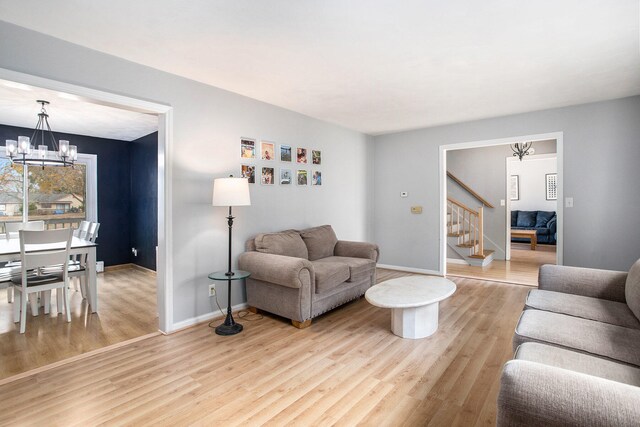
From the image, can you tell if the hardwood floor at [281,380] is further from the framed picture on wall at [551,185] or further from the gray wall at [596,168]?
the framed picture on wall at [551,185]

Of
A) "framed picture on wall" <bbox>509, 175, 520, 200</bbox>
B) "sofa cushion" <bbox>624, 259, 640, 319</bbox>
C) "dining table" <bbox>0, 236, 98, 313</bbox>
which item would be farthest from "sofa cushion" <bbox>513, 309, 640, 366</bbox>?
"framed picture on wall" <bbox>509, 175, 520, 200</bbox>

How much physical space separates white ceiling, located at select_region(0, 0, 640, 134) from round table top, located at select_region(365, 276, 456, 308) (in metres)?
2.01

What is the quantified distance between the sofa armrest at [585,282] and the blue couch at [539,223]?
639 cm

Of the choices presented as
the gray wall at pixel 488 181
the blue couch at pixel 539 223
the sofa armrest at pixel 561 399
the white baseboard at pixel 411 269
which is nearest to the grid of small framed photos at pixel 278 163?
the white baseboard at pixel 411 269

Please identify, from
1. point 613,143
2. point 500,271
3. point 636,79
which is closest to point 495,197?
point 500,271

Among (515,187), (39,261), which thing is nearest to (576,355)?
(39,261)

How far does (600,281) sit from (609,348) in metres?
1.02

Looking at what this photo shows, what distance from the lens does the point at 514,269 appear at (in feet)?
18.6

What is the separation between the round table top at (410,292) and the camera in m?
2.72

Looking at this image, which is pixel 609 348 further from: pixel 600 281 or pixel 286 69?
pixel 286 69

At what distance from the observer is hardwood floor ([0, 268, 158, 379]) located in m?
2.54

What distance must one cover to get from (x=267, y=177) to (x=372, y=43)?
1.98m

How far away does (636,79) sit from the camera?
3209mm

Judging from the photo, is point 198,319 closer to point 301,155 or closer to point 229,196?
point 229,196
